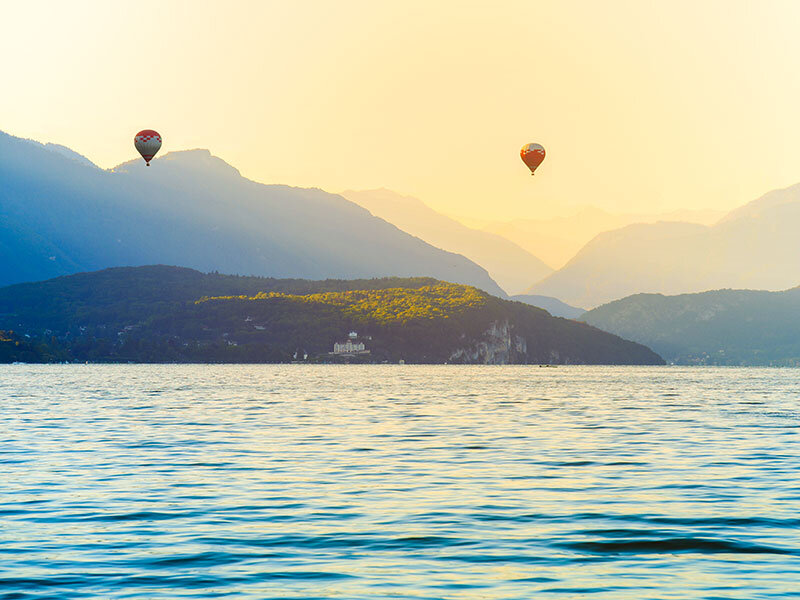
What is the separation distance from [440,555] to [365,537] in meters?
3.33

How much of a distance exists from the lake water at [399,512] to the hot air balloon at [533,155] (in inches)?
4366

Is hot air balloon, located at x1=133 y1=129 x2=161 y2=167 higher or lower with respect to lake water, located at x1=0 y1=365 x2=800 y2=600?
higher

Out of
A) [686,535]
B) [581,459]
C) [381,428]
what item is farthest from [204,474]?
[381,428]

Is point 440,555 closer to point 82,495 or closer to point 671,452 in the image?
point 82,495

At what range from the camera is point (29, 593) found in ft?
78.6

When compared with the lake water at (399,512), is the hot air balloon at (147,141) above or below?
above

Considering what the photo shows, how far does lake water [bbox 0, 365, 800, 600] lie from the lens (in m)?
25.1

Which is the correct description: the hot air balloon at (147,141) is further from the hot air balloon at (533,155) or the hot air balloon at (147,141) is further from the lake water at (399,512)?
the lake water at (399,512)

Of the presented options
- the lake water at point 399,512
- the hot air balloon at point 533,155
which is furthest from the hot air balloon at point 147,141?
the lake water at point 399,512

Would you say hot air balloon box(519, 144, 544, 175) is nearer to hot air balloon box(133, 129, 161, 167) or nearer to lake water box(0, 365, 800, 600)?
hot air balloon box(133, 129, 161, 167)

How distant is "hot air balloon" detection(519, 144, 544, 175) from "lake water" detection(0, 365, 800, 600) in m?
111

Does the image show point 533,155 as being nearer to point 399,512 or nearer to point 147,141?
point 147,141

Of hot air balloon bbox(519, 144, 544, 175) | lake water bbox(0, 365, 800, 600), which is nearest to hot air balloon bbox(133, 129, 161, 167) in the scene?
hot air balloon bbox(519, 144, 544, 175)

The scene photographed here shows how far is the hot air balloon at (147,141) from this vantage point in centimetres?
17962
